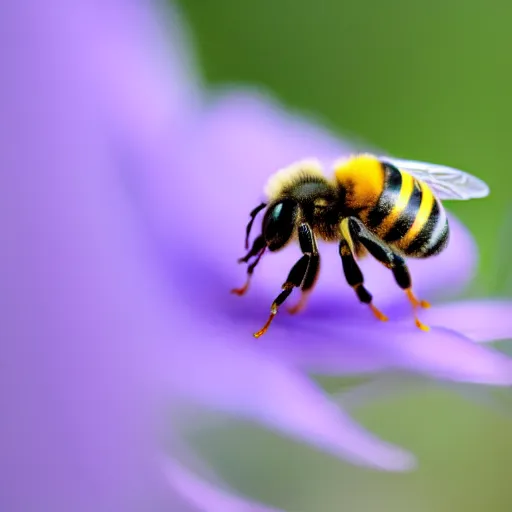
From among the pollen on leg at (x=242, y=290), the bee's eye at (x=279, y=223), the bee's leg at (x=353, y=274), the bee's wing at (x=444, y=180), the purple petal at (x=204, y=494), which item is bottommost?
the purple petal at (x=204, y=494)

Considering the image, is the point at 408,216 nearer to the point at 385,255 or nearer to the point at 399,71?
the point at 385,255

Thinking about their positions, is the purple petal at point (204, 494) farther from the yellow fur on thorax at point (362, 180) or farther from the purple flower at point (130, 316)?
the yellow fur on thorax at point (362, 180)

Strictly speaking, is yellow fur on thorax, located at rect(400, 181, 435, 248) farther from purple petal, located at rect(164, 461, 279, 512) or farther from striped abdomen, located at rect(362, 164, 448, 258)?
purple petal, located at rect(164, 461, 279, 512)

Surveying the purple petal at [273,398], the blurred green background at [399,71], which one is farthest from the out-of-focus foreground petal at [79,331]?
the blurred green background at [399,71]

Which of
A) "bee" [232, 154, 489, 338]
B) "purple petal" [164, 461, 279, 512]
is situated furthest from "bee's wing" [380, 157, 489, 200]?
"purple petal" [164, 461, 279, 512]

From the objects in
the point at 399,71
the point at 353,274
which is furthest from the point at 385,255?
the point at 399,71

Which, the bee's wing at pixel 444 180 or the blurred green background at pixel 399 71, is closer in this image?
the bee's wing at pixel 444 180
